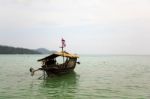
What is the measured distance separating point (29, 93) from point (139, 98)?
8326mm

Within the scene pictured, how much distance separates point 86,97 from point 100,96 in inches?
42.9

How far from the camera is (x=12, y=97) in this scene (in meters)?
17.6

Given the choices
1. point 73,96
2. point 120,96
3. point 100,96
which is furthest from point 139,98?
point 73,96

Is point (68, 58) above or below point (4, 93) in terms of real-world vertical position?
above

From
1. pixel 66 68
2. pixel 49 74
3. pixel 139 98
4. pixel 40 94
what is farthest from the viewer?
pixel 66 68

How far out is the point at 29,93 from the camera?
63.4 ft

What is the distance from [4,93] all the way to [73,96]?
5376mm

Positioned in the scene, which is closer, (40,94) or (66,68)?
(40,94)

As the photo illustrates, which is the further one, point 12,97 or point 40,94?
point 40,94

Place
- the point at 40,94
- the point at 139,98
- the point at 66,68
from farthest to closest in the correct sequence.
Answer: the point at 66,68, the point at 40,94, the point at 139,98

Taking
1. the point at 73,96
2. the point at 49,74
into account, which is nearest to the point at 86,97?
the point at 73,96

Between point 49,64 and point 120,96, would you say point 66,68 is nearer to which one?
point 49,64

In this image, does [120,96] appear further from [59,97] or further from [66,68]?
[66,68]

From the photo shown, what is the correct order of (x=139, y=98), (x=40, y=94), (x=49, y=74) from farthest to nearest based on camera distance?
(x=49, y=74), (x=40, y=94), (x=139, y=98)
